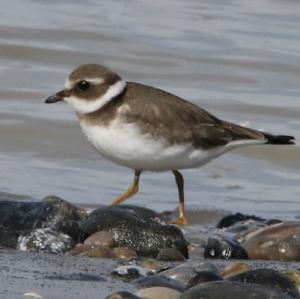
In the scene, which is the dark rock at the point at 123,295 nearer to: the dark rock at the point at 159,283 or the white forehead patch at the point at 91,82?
the dark rock at the point at 159,283

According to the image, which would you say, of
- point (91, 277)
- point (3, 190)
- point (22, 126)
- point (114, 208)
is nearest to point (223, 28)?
point (22, 126)

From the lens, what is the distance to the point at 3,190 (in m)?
7.90

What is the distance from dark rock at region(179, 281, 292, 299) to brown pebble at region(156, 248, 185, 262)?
1.10 metres

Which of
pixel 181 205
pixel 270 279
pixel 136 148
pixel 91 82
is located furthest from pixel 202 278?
pixel 181 205

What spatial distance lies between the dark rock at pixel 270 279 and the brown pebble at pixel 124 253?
36.6 inches

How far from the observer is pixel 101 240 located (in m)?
6.10

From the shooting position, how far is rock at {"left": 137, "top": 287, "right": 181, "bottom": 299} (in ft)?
15.8

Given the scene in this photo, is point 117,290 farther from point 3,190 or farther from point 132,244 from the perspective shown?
point 3,190

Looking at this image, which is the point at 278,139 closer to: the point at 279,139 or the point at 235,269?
the point at 279,139

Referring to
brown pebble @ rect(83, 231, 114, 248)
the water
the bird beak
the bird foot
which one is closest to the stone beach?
brown pebble @ rect(83, 231, 114, 248)

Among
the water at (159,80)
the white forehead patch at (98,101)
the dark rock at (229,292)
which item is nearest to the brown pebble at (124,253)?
→ the white forehead patch at (98,101)

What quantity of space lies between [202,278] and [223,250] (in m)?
1.01

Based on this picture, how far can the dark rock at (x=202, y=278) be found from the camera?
5059mm

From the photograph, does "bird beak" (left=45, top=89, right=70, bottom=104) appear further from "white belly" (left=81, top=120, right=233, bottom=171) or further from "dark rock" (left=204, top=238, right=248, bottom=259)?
"dark rock" (left=204, top=238, right=248, bottom=259)
